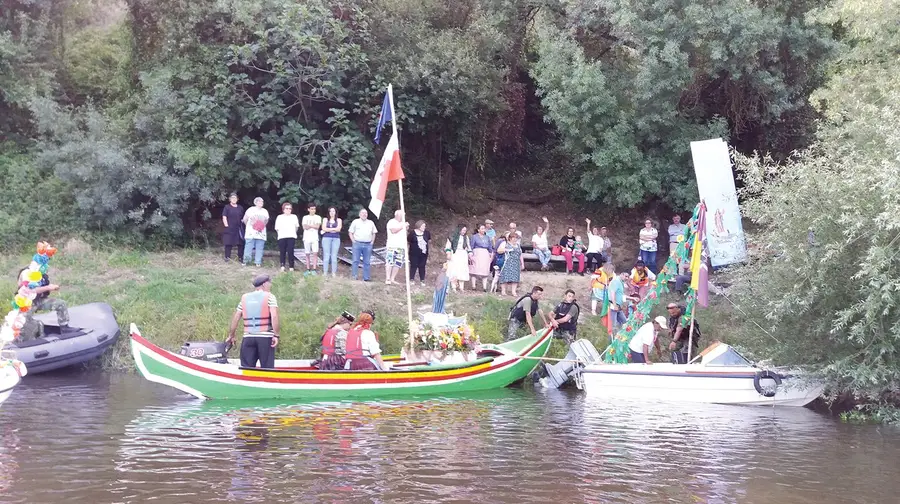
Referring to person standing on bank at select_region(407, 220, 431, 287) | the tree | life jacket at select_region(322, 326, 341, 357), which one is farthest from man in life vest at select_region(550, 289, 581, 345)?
the tree

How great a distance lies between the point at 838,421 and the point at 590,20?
14.1 m

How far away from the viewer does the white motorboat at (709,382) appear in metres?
15.2

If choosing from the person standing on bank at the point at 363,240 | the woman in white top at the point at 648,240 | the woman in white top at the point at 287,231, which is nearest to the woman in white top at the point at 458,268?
the person standing on bank at the point at 363,240

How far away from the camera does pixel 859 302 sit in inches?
535

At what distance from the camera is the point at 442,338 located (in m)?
16.8

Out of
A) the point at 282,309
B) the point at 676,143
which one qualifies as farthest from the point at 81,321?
the point at 676,143

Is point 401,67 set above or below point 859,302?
above

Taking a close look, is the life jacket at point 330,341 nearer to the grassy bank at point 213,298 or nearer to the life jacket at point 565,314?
the grassy bank at point 213,298

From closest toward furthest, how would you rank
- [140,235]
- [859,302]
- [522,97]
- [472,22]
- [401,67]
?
1. [859,302]
2. [140,235]
3. [401,67]
4. [472,22]
5. [522,97]

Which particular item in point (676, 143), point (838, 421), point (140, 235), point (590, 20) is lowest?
point (838, 421)

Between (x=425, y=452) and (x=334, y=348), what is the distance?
464cm

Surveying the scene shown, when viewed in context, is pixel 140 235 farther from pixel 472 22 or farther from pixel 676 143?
pixel 676 143

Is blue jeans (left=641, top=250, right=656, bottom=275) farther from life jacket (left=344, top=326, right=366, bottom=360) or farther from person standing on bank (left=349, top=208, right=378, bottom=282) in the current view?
life jacket (left=344, top=326, right=366, bottom=360)

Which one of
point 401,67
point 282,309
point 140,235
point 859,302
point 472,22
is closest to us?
point 859,302
